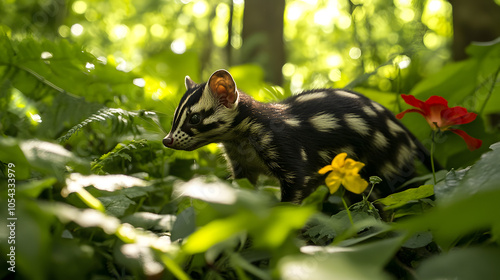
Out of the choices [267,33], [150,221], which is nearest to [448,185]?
[150,221]

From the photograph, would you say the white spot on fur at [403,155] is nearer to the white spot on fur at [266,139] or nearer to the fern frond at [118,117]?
the white spot on fur at [266,139]

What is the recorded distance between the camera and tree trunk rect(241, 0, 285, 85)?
6.83 meters

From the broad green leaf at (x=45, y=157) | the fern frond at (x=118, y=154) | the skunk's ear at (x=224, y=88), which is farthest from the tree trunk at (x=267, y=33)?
the broad green leaf at (x=45, y=157)

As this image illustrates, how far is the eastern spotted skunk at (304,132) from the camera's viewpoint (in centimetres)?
295

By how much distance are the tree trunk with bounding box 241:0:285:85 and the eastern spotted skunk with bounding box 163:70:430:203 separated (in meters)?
3.74

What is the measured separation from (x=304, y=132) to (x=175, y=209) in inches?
42.8

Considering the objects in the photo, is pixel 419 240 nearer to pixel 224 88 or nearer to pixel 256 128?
pixel 256 128

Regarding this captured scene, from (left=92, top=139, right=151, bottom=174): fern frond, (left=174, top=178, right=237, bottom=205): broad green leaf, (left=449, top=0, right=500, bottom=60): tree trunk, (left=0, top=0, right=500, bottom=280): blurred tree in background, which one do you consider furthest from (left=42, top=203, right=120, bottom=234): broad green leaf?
(left=449, top=0, right=500, bottom=60): tree trunk

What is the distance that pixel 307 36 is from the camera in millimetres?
22328

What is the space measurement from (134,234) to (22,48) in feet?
6.80

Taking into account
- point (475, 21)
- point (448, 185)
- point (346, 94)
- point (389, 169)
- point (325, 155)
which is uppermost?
point (475, 21)

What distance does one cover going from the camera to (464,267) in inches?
46.0

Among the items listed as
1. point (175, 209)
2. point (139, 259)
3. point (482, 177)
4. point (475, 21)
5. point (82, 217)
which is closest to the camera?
point (82, 217)

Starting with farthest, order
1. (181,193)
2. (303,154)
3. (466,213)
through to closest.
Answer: (303,154) → (181,193) → (466,213)
